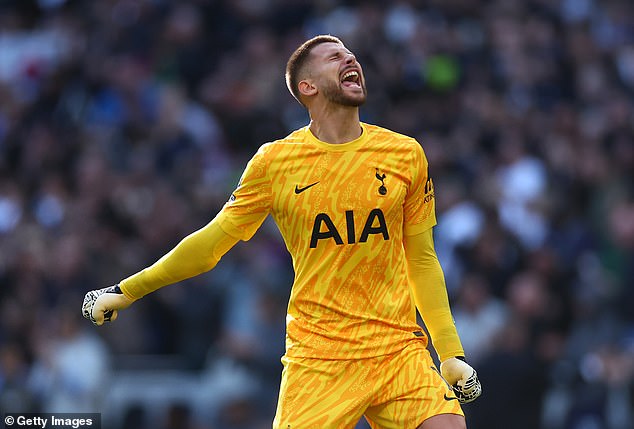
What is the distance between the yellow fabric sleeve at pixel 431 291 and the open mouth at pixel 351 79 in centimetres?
84

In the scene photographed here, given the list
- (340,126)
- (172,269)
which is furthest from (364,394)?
(340,126)

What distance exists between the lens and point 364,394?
6.34m

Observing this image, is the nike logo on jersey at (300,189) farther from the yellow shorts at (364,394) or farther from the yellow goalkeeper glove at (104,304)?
the yellow goalkeeper glove at (104,304)

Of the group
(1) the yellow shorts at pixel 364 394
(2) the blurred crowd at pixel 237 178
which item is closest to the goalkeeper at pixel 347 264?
(1) the yellow shorts at pixel 364 394

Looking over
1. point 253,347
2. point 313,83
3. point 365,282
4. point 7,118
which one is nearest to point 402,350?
point 365,282

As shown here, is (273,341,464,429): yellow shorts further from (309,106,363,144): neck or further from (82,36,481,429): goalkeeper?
(309,106,363,144): neck

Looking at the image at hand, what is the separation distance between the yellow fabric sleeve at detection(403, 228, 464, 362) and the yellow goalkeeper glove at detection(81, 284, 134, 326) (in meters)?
1.52

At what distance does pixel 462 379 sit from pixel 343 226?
0.99 metres

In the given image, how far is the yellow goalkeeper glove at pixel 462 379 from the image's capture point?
6484 mm

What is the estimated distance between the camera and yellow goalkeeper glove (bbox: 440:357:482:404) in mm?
6484

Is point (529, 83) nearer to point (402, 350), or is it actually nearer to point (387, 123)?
point (387, 123)

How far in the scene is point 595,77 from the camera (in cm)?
1457

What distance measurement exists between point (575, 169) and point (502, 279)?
1927 millimetres

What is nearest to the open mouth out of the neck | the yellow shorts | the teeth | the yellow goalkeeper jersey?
the teeth
